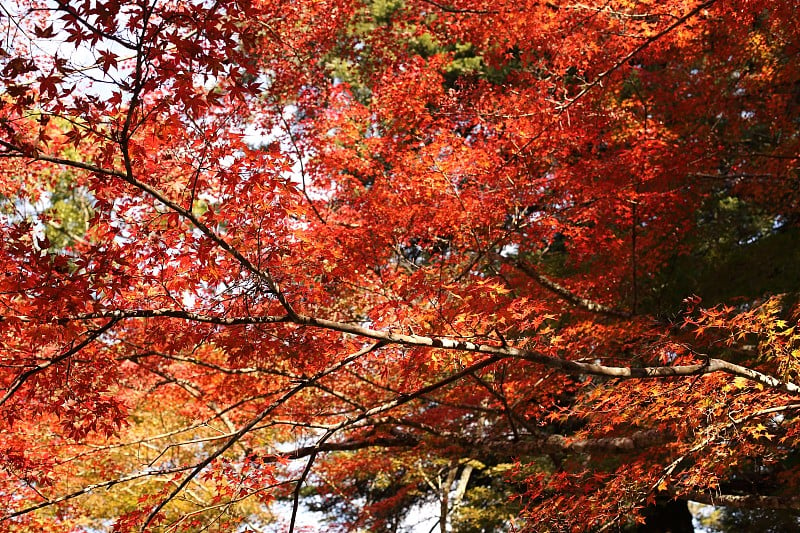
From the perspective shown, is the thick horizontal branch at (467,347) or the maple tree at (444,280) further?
the maple tree at (444,280)

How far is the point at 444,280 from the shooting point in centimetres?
949

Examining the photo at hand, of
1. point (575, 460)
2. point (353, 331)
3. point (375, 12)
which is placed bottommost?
point (353, 331)

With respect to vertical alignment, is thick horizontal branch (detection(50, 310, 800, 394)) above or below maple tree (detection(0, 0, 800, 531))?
below

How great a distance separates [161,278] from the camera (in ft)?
14.4

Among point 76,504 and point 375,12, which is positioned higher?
point 375,12

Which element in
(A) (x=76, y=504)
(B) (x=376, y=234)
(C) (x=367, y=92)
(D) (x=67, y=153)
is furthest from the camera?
(C) (x=367, y=92)

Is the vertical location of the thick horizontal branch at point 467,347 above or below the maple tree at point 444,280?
below

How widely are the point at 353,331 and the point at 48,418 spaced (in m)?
8.21

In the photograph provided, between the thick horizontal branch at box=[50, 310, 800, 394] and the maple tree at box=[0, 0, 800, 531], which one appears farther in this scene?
the maple tree at box=[0, 0, 800, 531]

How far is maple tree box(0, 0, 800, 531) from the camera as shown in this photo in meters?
4.52

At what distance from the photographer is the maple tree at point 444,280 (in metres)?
4.52

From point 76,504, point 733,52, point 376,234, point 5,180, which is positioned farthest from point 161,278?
point 733,52

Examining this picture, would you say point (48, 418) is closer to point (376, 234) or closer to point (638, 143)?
point (376, 234)

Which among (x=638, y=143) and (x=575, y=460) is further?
(x=575, y=460)
